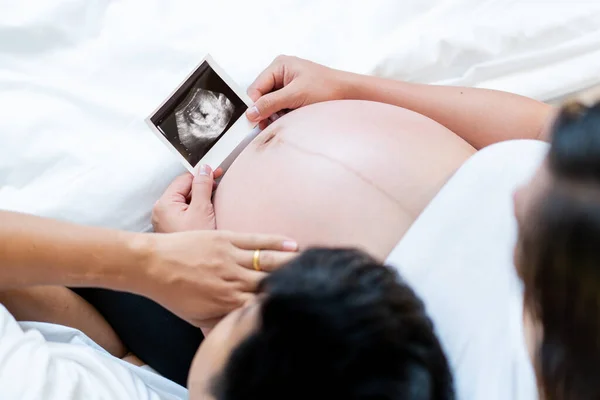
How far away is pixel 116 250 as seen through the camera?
0.76m

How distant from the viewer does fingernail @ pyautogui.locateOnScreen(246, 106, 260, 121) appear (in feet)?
3.30

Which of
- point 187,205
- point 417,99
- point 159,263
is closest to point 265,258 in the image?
point 159,263

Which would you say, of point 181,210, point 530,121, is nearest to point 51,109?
point 181,210

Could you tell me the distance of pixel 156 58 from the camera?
3.52 ft

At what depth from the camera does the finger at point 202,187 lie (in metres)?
0.92

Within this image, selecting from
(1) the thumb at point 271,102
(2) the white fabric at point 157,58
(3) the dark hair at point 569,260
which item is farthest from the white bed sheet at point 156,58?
(3) the dark hair at point 569,260

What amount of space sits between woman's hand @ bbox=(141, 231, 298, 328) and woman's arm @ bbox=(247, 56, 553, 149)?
323 millimetres

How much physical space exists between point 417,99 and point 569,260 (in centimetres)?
58

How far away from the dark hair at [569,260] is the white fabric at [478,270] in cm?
11

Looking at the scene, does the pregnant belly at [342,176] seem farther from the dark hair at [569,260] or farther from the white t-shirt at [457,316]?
the dark hair at [569,260]

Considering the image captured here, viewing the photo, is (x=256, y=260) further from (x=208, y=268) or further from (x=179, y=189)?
(x=179, y=189)

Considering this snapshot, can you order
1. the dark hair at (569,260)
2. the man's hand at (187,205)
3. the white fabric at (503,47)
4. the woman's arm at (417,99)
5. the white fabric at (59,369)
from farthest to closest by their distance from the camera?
the white fabric at (503,47) < the woman's arm at (417,99) < the man's hand at (187,205) < the white fabric at (59,369) < the dark hair at (569,260)

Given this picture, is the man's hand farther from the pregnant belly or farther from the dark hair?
the dark hair

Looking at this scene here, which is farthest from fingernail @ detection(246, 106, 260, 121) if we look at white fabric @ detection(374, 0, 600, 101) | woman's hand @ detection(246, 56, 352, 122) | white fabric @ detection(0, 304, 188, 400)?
white fabric @ detection(0, 304, 188, 400)
